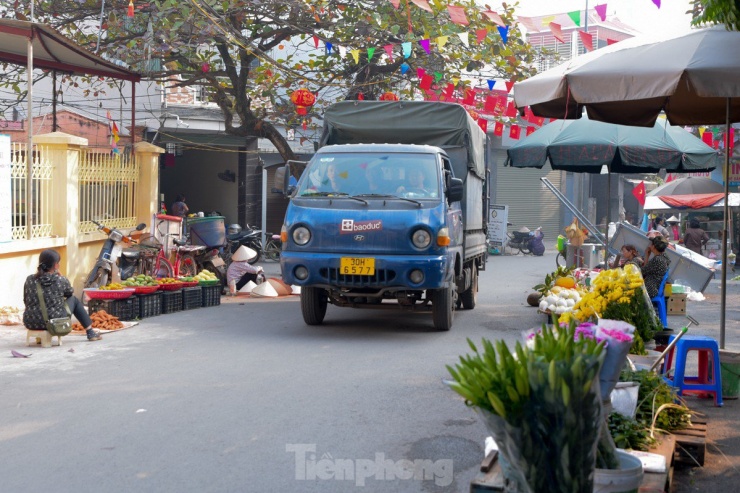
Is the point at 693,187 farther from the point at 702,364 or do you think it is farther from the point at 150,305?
the point at 702,364

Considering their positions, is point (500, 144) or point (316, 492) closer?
point (316, 492)

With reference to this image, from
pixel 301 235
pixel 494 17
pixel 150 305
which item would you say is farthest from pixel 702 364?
pixel 494 17

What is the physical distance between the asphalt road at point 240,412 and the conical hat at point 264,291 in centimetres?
365

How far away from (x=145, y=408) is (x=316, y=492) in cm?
236

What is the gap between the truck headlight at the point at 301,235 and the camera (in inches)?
393

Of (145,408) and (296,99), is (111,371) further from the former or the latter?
(296,99)

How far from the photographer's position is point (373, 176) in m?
10.5

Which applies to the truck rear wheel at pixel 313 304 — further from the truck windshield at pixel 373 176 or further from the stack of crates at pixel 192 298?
the stack of crates at pixel 192 298

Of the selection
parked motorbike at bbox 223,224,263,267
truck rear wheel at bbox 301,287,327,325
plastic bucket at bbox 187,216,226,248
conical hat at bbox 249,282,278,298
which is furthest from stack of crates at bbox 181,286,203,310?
parked motorbike at bbox 223,224,263,267

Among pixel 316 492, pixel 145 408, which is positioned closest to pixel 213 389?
pixel 145 408

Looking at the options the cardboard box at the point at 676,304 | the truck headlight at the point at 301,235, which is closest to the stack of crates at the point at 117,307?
the truck headlight at the point at 301,235

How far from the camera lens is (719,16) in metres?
6.11

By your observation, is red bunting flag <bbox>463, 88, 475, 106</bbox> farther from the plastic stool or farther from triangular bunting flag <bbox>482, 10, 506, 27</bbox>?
the plastic stool
